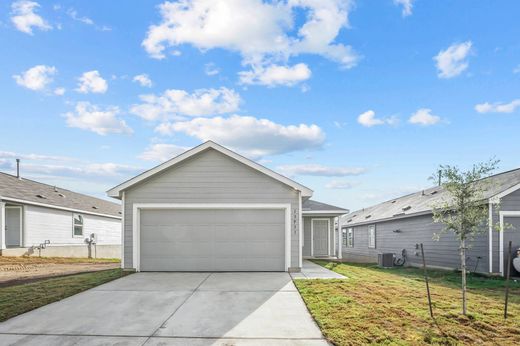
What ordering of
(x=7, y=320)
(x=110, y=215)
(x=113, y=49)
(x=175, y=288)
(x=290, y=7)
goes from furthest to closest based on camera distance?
(x=110, y=215)
(x=113, y=49)
(x=290, y=7)
(x=175, y=288)
(x=7, y=320)

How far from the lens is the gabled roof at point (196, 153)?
12719 mm

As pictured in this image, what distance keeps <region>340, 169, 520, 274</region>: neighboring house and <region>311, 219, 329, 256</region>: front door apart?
386cm

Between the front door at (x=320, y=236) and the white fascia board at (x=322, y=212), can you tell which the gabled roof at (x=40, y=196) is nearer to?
the white fascia board at (x=322, y=212)

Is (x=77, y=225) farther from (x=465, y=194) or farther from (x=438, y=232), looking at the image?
(x=465, y=194)

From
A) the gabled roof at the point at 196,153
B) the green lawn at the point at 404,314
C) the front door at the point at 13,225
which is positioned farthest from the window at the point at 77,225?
the green lawn at the point at 404,314

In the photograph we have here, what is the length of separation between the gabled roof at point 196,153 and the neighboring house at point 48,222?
9.28 metres

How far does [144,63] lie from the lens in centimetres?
1484

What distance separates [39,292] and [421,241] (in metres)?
16.5

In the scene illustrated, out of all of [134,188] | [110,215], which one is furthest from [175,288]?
[110,215]

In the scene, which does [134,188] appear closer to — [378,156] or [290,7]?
[290,7]

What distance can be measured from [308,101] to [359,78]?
2509 millimetres

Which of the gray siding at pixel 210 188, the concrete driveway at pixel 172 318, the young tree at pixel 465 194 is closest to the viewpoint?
the concrete driveway at pixel 172 318

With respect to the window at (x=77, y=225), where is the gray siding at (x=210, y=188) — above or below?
above

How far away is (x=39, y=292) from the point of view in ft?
30.3
